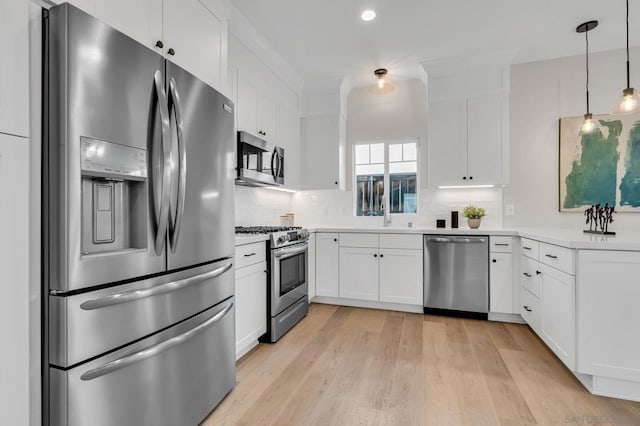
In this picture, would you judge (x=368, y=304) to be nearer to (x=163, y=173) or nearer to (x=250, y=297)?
(x=250, y=297)

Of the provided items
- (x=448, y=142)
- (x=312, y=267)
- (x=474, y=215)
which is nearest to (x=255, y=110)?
(x=312, y=267)

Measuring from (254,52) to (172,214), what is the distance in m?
2.25

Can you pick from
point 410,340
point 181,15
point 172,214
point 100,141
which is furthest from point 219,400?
point 181,15

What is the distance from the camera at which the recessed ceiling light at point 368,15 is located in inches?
103

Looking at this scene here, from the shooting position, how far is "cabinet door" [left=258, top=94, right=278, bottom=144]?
10.4 feet

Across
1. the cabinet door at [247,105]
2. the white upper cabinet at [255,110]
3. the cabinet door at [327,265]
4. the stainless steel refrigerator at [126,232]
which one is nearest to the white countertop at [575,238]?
the cabinet door at [327,265]

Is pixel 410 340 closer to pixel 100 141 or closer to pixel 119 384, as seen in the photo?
pixel 119 384

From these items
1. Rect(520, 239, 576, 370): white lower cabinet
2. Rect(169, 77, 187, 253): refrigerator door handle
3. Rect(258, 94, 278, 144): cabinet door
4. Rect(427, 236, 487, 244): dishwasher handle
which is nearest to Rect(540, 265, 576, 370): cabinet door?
Rect(520, 239, 576, 370): white lower cabinet

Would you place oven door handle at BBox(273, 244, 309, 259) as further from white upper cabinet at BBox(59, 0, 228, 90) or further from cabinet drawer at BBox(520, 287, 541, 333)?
cabinet drawer at BBox(520, 287, 541, 333)

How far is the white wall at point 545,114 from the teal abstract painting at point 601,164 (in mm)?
93

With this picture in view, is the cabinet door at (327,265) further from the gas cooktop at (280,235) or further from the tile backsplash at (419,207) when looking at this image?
the tile backsplash at (419,207)

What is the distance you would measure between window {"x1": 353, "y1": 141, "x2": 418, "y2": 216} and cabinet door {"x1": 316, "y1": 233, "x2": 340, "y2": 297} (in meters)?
0.72

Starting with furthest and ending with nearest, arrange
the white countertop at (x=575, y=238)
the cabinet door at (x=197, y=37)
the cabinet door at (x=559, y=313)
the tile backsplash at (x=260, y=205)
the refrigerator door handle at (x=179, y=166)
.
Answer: the tile backsplash at (x=260, y=205) < the cabinet door at (x=559, y=313) < the white countertop at (x=575, y=238) < the cabinet door at (x=197, y=37) < the refrigerator door handle at (x=179, y=166)

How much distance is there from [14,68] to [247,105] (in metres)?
2.04
